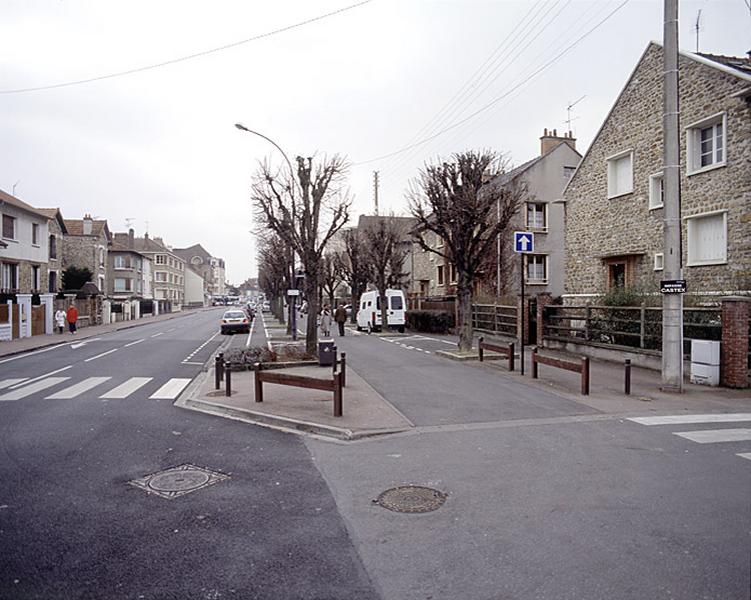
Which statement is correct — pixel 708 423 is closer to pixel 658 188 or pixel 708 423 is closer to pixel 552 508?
pixel 552 508

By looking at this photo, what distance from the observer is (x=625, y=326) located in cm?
1594

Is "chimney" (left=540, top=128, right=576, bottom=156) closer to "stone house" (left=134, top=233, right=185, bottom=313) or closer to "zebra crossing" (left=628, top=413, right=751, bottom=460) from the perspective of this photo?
"zebra crossing" (left=628, top=413, right=751, bottom=460)

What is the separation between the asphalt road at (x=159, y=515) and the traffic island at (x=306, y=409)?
0.45 metres

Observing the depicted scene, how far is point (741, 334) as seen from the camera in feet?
37.7

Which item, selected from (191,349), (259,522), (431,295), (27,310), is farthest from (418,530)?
(431,295)

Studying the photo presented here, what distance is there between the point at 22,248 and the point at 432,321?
25.2 meters

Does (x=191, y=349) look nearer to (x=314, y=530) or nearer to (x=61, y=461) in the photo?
(x=61, y=461)

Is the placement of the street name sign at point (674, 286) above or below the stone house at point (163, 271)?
below

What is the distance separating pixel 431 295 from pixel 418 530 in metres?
39.8

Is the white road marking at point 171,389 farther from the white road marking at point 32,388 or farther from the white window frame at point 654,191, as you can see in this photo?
the white window frame at point 654,191

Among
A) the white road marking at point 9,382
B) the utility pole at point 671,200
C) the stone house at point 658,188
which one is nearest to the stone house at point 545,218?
the stone house at point 658,188

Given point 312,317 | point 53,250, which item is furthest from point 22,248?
point 312,317

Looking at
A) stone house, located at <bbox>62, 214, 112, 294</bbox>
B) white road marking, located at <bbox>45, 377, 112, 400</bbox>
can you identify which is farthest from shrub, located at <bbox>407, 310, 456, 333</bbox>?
stone house, located at <bbox>62, 214, 112, 294</bbox>

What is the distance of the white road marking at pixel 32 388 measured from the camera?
11781mm
